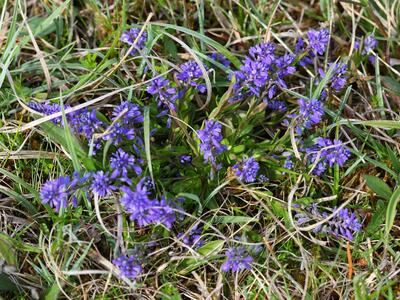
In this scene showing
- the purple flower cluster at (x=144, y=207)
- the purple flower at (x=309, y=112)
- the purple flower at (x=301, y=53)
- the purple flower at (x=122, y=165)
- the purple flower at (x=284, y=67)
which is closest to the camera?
the purple flower cluster at (x=144, y=207)

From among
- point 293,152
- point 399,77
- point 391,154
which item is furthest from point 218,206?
point 399,77

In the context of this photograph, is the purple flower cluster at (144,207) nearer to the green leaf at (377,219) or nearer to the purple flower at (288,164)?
the purple flower at (288,164)

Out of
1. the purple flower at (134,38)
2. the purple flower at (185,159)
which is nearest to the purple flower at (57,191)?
the purple flower at (185,159)

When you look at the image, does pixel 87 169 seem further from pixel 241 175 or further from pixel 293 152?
pixel 293 152

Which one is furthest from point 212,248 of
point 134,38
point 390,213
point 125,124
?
point 134,38

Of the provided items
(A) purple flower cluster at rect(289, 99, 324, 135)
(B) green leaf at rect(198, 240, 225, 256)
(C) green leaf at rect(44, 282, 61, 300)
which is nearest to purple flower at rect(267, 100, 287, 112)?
(A) purple flower cluster at rect(289, 99, 324, 135)

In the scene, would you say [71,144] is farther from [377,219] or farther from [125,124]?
[377,219]

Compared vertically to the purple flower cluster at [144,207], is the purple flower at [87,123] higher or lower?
higher
